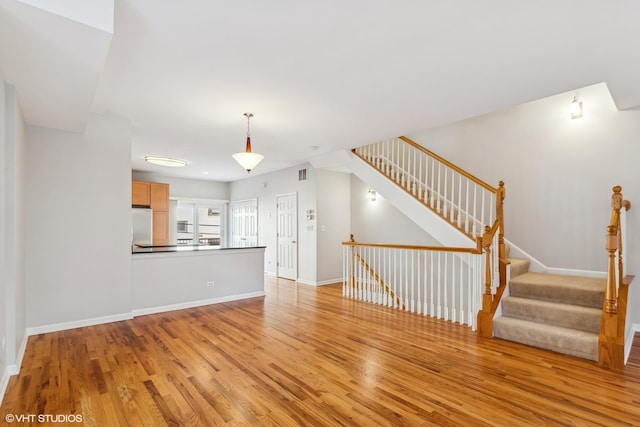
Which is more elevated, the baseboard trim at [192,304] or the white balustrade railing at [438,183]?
the white balustrade railing at [438,183]

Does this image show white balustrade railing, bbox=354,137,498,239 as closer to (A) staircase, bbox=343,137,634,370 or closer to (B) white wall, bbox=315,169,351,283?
(A) staircase, bbox=343,137,634,370

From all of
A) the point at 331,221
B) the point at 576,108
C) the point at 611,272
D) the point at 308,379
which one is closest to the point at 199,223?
the point at 331,221

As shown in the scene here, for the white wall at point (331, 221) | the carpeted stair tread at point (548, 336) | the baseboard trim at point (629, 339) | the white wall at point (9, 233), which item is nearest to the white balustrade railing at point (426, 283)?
the carpeted stair tread at point (548, 336)

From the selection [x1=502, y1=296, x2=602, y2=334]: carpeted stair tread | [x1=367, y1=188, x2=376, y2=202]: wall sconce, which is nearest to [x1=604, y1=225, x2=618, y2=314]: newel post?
[x1=502, y1=296, x2=602, y2=334]: carpeted stair tread

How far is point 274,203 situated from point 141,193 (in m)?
3.32

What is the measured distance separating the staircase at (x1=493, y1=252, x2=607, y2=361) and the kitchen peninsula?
13.2 ft

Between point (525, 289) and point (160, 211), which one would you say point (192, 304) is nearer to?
point (160, 211)

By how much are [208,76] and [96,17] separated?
116 cm

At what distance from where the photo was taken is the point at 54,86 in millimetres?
2793

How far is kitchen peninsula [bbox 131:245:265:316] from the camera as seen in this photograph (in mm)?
4660

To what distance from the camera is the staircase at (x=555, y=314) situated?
127 inches

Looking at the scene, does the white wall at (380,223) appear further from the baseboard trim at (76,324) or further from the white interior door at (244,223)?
the baseboard trim at (76,324)

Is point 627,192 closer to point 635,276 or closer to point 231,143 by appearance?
point 635,276

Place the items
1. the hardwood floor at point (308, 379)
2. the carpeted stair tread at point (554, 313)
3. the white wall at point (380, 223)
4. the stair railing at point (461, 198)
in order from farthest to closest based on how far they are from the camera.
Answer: the white wall at point (380, 223) < the stair railing at point (461, 198) < the carpeted stair tread at point (554, 313) < the hardwood floor at point (308, 379)
